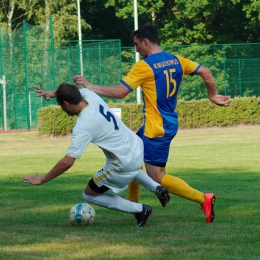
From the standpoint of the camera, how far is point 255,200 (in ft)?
33.5

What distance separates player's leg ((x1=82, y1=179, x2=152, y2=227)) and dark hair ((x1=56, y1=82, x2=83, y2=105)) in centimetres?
96

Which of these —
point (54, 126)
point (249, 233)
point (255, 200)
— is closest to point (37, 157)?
point (54, 126)

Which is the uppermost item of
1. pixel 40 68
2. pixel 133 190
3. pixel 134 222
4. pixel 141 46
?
pixel 141 46

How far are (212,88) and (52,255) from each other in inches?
137

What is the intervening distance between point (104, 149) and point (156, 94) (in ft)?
3.31

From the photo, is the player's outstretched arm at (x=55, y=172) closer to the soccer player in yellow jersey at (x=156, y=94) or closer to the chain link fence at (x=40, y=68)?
the soccer player in yellow jersey at (x=156, y=94)

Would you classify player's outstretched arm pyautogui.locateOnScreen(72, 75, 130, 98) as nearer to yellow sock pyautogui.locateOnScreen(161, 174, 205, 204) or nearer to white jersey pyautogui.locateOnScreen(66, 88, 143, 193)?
white jersey pyautogui.locateOnScreen(66, 88, 143, 193)

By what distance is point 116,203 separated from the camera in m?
8.08

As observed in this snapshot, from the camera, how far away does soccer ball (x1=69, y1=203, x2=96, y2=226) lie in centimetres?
812

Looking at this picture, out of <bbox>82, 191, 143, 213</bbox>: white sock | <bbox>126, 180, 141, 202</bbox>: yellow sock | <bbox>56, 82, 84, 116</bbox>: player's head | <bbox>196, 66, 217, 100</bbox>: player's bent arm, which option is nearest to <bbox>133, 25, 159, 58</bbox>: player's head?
<bbox>196, 66, 217, 100</bbox>: player's bent arm

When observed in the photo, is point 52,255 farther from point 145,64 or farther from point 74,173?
point 74,173

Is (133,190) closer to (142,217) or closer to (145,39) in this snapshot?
(142,217)

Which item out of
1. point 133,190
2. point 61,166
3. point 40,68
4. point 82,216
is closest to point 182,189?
point 133,190

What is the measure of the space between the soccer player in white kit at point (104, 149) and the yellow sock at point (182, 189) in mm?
287
